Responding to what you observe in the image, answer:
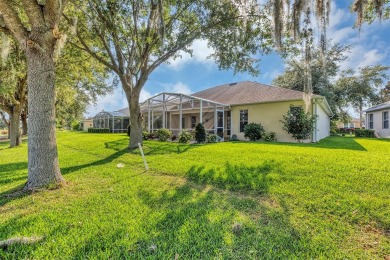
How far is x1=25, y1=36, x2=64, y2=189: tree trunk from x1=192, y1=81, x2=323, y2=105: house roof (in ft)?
40.7

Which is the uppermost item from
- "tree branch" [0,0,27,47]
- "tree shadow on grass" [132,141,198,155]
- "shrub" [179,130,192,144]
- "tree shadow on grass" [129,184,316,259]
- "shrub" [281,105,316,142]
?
"tree branch" [0,0,27,47]

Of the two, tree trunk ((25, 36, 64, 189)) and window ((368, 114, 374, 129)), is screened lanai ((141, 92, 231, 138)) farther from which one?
window ((368, 114, 374, 129))

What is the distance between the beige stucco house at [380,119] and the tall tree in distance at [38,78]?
77.9 feet

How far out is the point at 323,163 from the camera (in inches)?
244

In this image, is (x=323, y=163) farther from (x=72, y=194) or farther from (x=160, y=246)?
(x=72, y=194)

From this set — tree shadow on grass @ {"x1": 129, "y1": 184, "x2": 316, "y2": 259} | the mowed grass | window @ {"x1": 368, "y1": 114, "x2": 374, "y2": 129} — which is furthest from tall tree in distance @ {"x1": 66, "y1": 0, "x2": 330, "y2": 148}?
window @ {"x1": 368, "y1": 114, "x2": 374, "y2": 129}

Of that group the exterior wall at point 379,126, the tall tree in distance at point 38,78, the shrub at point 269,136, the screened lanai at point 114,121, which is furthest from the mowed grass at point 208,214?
the screened lanai at point 114,121

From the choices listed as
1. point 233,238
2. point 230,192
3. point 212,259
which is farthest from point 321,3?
point 212,259

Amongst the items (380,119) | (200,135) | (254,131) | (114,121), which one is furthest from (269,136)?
(114,121)

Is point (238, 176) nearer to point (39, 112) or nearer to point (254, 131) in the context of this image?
point (39, 112)

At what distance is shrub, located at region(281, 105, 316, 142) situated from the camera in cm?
1226

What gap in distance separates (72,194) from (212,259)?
132 inches

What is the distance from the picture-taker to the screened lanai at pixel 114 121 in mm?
27206

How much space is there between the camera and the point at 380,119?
63.2 ft
